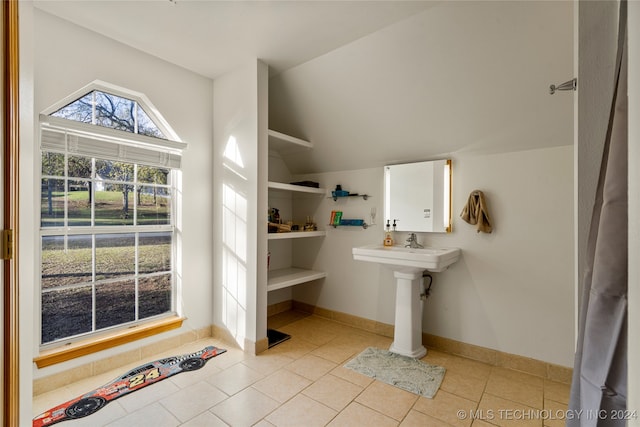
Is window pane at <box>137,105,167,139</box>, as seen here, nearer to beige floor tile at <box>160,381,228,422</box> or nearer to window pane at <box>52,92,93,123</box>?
window pane at <box>52,92,93,123</box>

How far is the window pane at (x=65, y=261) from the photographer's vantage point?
214cm

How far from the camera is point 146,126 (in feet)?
8.86

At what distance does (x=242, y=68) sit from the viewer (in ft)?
9.11

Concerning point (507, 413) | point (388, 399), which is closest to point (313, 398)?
point (388, 399)

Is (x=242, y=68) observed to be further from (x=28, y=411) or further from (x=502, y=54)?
(x=28, y=411)

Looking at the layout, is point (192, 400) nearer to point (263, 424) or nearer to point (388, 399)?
point (263, 424)

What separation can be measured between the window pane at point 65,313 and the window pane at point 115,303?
0.07 m

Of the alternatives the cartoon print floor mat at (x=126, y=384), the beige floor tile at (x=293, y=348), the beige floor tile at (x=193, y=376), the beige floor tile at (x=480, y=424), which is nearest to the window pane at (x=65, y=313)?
the cartoon print floor mat at (x=126, y=384)

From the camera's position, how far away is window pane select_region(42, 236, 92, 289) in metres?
Result: 2.14

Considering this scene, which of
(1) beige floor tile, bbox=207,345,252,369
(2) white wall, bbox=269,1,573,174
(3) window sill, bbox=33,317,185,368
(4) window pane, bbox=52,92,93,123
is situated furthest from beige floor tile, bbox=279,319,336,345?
(4) window pane, bbox=52,92,93,123

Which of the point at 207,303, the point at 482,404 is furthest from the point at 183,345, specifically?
the point at 482,404

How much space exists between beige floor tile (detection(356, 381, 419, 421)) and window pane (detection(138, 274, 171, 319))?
197 cm

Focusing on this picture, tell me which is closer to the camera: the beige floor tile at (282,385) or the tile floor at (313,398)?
the tile floor at (313,398)

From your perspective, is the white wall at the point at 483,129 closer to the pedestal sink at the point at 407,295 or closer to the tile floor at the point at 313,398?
the pedestal sink at the point at 407,295
